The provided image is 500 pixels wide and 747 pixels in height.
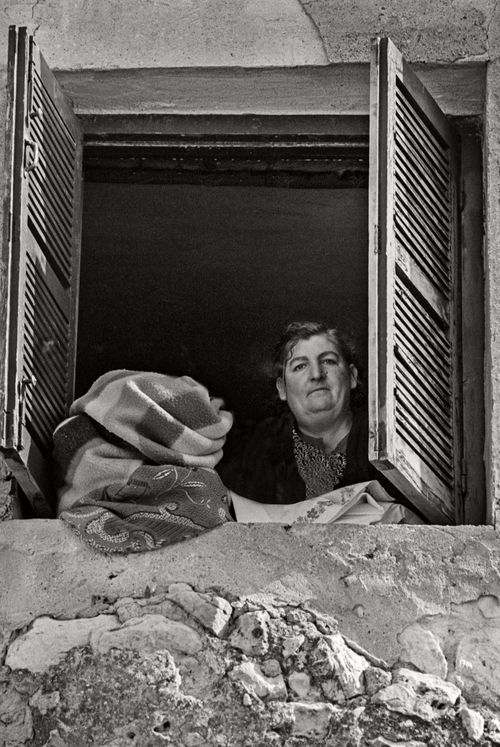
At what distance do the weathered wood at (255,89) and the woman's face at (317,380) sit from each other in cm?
73

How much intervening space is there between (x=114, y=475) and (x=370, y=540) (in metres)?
0.73

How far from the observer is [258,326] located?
6520 mm

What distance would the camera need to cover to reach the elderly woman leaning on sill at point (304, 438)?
5.66 metres

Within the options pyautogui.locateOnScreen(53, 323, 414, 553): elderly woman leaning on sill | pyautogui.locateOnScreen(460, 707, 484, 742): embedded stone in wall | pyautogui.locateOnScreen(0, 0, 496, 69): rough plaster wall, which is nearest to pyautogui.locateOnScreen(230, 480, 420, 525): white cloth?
pyautogui.locateOnScreen(53, 323, 414, 553): elderly woman leaning on sill

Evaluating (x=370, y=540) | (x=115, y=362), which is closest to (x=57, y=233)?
(x=115, y=362)

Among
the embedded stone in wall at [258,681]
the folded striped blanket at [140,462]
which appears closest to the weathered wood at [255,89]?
the folded striped blanket at [140,462]

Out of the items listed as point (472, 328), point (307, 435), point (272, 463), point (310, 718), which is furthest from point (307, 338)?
point (310, 718)

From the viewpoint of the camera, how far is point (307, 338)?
5941 mm

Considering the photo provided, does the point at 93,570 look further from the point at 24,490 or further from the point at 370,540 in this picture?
the point at 370,540

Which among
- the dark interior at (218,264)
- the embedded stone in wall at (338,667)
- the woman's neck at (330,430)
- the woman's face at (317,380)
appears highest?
the dark interior at (218,264)

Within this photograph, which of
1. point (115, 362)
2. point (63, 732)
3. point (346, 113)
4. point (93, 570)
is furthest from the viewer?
point (115, 362)

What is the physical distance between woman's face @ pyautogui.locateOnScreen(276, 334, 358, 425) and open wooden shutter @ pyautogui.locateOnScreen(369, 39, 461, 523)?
1.36 feet

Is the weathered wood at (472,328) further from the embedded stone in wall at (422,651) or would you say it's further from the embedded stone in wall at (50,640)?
the embedded stone in wall at (50,640)

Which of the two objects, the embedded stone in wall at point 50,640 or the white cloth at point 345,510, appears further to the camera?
the white cloth at point 345,510
